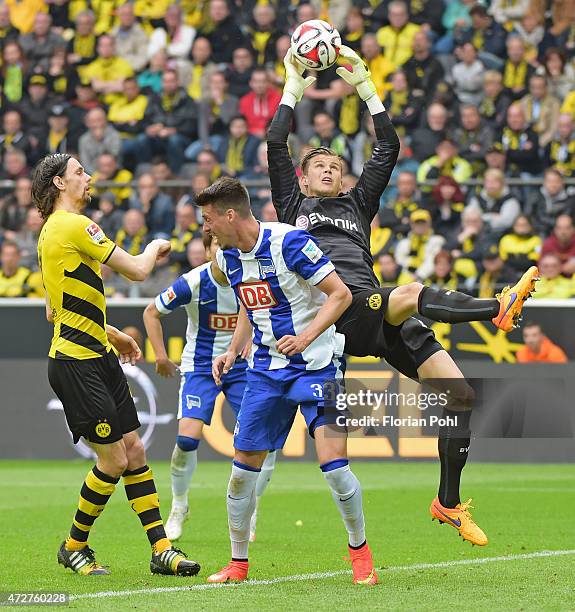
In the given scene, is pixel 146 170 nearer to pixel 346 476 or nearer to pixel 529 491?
pixel 529 491

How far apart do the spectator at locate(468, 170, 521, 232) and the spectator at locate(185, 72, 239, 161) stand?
4.24 m

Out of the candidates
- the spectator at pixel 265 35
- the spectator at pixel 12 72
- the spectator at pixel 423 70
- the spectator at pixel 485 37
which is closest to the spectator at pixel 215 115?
the spectator at pixel 265 35

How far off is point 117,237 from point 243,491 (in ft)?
34.2

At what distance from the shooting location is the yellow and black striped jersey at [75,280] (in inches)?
289

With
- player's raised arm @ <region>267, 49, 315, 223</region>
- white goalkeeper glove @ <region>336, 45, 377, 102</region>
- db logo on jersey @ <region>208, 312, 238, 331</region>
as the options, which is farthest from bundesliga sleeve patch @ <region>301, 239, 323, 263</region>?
db logo on jersey @ <region>208, 312, 238, 331</region>

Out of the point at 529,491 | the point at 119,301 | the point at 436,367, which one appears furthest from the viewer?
the point at 119,301

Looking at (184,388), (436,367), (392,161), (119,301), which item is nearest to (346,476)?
(436,367)

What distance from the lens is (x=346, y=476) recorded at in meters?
7.15

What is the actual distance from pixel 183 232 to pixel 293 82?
905cm

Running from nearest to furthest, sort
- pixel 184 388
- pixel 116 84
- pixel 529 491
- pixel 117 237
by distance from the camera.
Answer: pixel 184 388, pixel 529 491, pixel 117 237, pixel 116 84

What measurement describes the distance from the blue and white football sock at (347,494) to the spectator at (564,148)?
36.9 feet

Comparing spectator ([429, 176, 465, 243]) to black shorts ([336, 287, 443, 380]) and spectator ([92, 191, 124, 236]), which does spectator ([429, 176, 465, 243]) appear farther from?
black shorts ([336, 287, 443, 380])

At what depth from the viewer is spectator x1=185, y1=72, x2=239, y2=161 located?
→ 62.5 feet

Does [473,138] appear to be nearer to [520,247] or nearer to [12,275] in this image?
[520,247]
